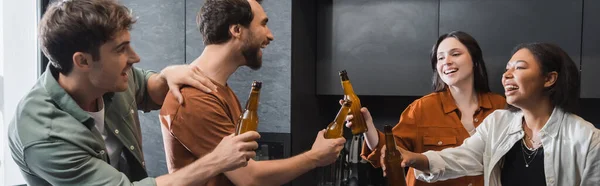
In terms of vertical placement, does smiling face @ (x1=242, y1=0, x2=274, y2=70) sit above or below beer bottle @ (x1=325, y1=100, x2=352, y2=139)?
above

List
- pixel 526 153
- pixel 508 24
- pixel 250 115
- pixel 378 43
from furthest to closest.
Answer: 1. pixel 378 43
2. pixel 508 24
3. pixel 526 153
4. pixel 250 115

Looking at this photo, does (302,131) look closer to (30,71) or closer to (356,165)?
(356,165)

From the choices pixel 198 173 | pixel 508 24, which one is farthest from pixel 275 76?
pixel 198 173

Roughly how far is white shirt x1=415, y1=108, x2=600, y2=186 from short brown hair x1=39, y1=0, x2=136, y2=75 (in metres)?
1.05

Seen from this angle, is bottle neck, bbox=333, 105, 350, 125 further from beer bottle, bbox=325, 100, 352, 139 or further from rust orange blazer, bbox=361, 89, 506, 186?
rust orange blazer, bbox=361, 89, 506, 186

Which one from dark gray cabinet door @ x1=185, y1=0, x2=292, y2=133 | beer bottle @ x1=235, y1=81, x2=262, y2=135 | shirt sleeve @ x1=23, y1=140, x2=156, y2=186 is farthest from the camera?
dark gray cabinet door @ x1=185, y1=0, x2=292, y2=133

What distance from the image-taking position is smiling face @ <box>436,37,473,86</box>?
6.43 ft

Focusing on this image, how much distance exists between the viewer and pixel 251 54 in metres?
1.51

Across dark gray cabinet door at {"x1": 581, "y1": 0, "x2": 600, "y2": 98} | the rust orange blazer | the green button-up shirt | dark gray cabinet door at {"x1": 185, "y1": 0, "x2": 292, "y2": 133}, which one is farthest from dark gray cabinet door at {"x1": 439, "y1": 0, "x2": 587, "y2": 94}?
the green button-up shirt

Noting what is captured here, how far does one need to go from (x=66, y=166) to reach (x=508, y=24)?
2.09 metres

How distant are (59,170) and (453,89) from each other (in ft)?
4.76

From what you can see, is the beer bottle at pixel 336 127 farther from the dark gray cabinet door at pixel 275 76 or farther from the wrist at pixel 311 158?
the dark gray cabinet door at pixel 275 76

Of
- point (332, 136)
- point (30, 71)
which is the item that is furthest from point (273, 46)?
point (30, 71)

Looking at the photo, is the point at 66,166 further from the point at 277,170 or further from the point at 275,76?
the point at 275,76
